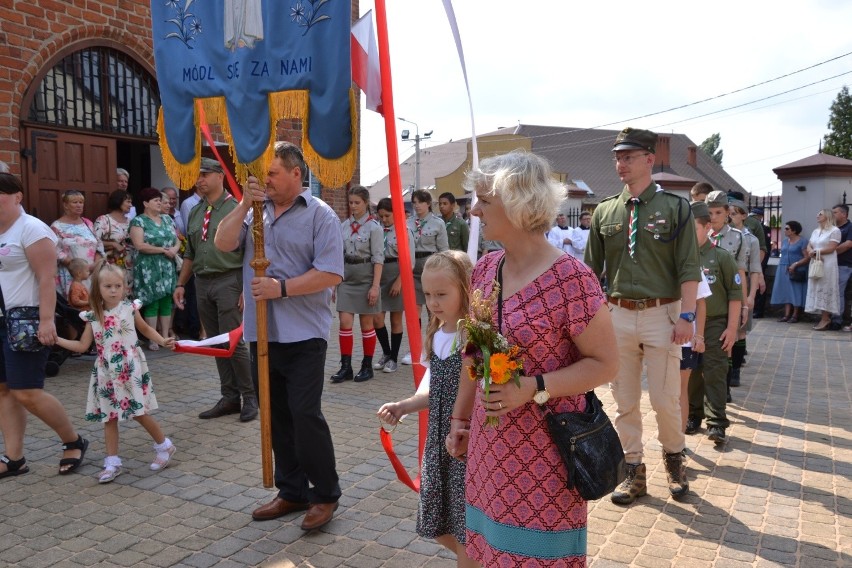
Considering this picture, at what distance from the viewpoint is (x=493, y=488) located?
2.43 meters

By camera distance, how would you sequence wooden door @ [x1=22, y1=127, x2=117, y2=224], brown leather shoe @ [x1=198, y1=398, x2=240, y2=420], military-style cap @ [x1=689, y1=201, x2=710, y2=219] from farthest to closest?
wooden door @ [x1=22, y1=127, x2=117, y2=224] < brown leather shoe @ [x1=198, y1=398, x2=240, y2=420] < military-style cap @ [x1=689, y1=201, x2=710, y2=219]

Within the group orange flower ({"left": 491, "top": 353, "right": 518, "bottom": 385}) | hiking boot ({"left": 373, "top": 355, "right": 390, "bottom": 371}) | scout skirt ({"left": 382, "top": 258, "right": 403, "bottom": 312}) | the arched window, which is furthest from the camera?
the arched window

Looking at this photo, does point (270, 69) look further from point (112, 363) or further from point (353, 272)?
point (353, 272)

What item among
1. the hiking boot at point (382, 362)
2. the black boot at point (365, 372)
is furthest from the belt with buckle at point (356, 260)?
the hiking boot at point (382, 362)

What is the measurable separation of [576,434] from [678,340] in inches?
94.4

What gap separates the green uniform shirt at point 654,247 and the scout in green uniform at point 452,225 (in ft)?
15.9

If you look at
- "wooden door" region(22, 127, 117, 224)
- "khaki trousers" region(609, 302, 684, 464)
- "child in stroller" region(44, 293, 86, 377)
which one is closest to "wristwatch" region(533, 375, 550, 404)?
"khaki trousers" region(609, 302, 684, 464)

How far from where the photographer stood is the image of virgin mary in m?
3.77

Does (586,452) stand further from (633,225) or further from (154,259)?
(154,259)

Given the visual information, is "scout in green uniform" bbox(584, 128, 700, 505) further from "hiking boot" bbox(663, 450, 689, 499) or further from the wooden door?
the wooden door

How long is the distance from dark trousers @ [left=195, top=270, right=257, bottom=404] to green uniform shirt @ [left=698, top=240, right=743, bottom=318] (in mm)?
3921

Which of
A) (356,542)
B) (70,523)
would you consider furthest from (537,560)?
(70,523)

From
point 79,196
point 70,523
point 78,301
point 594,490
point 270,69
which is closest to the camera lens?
point 594,490

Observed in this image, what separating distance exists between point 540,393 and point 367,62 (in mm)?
2291
